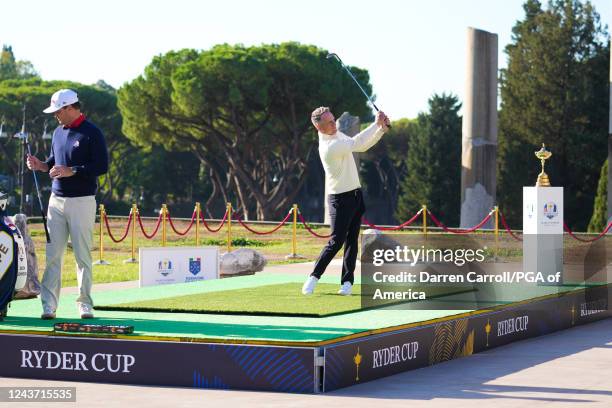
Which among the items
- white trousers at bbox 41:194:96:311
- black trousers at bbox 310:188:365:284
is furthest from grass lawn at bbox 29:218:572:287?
white trousers at bbox 41:194:96:311

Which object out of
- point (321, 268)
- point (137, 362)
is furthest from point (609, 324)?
point (137, 362)

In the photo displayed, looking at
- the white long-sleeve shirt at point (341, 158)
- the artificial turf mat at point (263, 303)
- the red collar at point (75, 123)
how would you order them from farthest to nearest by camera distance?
the white long-sleeve shirt at point (341, 158) → the artificial turf mat at point (263, 303) → the red collar at point (75, 123)

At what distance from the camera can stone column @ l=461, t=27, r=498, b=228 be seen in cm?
3244

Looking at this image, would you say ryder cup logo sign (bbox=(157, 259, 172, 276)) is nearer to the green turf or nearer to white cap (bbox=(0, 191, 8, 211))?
the green turf

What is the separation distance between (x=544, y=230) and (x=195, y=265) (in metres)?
4.88

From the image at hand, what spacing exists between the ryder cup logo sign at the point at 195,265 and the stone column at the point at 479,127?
16.6m

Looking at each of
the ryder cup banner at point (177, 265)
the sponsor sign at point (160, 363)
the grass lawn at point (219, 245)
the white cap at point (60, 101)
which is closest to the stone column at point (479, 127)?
the grass lawn at point (219, 245)

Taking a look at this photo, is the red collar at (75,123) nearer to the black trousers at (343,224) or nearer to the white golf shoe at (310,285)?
the black trousers at (343,224)

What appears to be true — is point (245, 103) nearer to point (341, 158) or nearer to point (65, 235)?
point (341, 158)

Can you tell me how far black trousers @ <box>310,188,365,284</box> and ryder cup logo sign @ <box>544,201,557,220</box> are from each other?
3531mm

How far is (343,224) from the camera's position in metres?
12.5

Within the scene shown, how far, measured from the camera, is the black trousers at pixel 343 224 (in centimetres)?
1252

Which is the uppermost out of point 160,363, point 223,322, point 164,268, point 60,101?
point 60,101

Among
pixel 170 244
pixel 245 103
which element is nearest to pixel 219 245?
pixel 170 244
